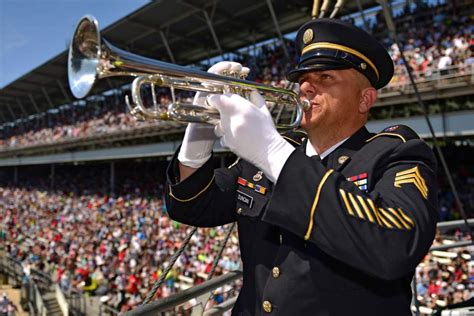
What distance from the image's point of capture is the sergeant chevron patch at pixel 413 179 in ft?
3.76

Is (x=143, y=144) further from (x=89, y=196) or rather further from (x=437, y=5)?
(x=437, y=5)

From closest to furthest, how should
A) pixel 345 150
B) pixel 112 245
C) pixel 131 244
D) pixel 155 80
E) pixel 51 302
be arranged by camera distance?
pixel 345 150 → pixel 155 80 → pixel 51 302 → pixel 131 244 → pixel 112 245

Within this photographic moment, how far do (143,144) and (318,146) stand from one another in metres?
19.0

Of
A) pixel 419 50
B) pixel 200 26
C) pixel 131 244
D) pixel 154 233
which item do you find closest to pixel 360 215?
pixel 419 50

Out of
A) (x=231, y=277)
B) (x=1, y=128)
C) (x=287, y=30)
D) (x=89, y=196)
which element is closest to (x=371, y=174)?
(x=231, y=277)

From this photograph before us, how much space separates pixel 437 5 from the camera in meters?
12.4

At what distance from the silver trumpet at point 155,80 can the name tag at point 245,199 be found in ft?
1.10

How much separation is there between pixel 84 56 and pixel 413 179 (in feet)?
4.85

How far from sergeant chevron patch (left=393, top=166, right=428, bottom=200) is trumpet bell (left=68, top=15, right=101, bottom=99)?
3.98ft

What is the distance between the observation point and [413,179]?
1156 millimetres

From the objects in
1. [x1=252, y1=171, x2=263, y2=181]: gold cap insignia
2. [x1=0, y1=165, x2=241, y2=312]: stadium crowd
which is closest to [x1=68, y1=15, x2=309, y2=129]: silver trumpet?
[x1=252, y1=171, x2=263, y2=181]: gold cap insignia

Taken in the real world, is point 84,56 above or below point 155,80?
above

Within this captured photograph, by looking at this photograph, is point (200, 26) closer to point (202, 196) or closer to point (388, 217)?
point (202, 196)

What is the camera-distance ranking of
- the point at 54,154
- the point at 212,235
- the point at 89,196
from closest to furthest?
the point at 212,235
the point at 89,196
the point at 54,154
